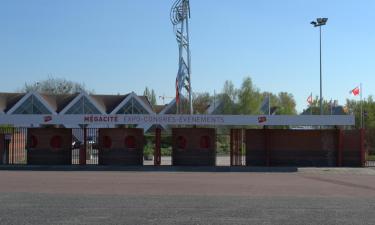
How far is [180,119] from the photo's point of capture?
3484cm

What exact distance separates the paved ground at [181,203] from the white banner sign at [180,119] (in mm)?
13243

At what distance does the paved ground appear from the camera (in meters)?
11.6

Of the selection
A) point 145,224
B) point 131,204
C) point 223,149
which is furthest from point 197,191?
point 223,149

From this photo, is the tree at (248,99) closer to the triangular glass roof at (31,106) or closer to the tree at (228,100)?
the tree at (228,100)

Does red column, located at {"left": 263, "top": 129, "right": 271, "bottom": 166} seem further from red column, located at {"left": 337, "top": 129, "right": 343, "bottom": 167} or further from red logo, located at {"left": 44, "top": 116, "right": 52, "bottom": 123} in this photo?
red logo, located at {"left": 44, "top": 116, "right": 52, "bottom": 123}

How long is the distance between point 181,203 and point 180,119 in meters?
20.4

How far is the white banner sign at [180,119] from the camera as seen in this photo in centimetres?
3431

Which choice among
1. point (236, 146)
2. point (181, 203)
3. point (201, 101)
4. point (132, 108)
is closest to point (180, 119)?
point (236, 146)

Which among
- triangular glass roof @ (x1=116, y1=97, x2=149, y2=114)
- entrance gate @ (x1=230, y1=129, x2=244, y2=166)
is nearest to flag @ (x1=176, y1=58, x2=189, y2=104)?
triangular glass roof @ (x1=116, y1=97, x2=149, y2=114)

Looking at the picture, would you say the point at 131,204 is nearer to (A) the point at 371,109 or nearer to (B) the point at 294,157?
(B) the point at 294,157

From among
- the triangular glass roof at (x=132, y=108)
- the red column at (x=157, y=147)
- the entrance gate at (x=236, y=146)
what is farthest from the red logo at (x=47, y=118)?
the triangular glass roof at (x=132, y=108)

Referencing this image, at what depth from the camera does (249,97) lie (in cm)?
9256

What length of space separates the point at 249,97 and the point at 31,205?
80.2 meters

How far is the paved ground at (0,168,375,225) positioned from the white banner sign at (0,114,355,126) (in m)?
13.2
